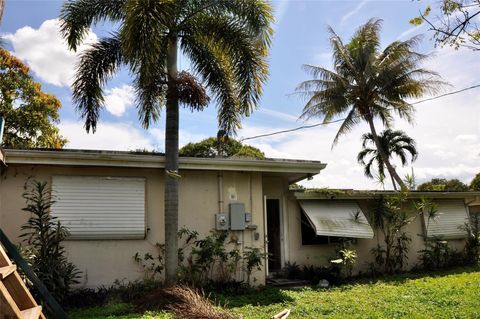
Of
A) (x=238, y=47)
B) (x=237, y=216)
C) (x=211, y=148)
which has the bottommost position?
(x=237, y=216)

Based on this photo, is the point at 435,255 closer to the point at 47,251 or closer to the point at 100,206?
the point at 100,206

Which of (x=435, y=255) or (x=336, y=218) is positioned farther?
(x=435, y=255)

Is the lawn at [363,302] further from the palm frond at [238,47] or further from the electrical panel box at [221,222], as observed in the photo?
the palm frond at [238,47]

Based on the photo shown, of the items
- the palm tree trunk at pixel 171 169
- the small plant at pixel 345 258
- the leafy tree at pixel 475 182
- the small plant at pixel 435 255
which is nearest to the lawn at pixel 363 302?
the small plant at pixel 345 258

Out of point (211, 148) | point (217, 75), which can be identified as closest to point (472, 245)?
point (217, 75)

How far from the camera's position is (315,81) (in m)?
22.6

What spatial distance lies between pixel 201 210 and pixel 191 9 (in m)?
4.95

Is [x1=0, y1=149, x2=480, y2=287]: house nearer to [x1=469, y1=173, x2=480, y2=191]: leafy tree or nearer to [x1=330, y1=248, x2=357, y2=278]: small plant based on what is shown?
[x1=330, y1=248, x2=357, y2=278]: small plant

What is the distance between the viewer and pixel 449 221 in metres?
14.9

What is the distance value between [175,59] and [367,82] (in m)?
15.1

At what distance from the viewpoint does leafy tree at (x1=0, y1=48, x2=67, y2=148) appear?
18828 millimetres

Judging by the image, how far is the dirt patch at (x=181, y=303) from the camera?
6398mm

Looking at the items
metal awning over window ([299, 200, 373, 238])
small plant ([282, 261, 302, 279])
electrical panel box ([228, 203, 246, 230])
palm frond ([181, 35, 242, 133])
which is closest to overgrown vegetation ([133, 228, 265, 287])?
electrical panel box ([228, 203, 246, 230])

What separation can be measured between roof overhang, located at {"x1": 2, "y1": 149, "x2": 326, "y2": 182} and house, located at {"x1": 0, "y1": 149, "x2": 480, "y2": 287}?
0.02 meters
